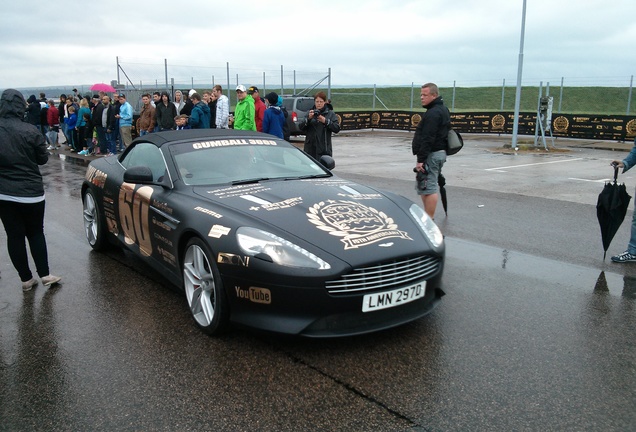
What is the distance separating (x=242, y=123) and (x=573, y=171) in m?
8.10

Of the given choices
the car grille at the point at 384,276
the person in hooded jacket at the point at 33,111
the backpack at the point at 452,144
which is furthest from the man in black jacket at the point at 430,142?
the person in hooded jacket at the point at 33,111

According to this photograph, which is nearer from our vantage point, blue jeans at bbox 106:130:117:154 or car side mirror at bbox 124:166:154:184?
car side mirror at bbox 124:166:154:184

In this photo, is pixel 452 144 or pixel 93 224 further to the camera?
pixel 452 144

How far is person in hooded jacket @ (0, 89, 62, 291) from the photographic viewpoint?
4738mm

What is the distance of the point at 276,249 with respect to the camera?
3598mm

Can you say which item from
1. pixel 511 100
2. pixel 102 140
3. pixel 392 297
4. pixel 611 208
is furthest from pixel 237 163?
pixel 511 100

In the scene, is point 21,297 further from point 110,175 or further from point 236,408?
point 236,408

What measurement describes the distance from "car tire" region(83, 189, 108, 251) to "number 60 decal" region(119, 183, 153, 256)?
646 mm

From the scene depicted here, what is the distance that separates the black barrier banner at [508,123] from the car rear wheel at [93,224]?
580 inches

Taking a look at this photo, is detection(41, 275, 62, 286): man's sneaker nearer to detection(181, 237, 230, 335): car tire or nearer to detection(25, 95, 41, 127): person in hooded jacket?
detection(181, 237, 230, 335): car tire

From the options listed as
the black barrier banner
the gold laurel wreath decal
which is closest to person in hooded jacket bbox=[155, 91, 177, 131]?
the black barrier banner

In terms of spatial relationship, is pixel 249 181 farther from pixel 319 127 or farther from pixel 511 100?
pixel 511 100

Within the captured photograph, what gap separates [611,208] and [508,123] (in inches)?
801

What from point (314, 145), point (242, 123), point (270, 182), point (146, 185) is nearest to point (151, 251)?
point (146, 185)
